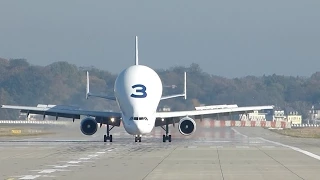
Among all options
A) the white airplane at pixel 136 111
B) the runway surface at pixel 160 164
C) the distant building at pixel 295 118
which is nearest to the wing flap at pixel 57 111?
the white airplane at pixel 136 111

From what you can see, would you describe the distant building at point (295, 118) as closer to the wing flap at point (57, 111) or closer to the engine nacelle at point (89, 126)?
the wing flap at point (57, 111)

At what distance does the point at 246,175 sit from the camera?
28.2 meters

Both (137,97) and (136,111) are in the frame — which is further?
(137,97)

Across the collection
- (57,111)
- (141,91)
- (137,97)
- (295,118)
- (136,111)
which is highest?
(295,118)

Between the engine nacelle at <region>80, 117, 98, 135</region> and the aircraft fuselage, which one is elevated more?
the aircraft fuselage

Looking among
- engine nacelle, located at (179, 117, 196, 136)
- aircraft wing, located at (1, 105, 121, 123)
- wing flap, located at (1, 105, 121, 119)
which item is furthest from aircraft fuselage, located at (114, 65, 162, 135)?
wing flap, located at (1, 105, 121, 119)

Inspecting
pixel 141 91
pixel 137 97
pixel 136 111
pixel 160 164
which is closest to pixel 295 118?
pixel 141 91

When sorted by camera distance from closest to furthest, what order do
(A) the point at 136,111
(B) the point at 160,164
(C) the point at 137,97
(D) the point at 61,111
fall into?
(B) the point at 160,164, (A) the point at 136,111, (C) the point at 137,97, (D) the point at 61,111

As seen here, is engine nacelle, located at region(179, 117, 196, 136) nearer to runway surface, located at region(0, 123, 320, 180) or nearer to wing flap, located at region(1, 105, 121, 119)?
wing flap, located at region(1, 105, 121, 119)

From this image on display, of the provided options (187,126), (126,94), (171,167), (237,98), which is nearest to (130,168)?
(171,167)

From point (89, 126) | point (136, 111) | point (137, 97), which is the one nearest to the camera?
point (136, 111)

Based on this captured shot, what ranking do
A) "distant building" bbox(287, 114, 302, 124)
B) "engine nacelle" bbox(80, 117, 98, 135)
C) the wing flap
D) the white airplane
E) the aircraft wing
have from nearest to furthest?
the white airplane, "engine nacelle" bbox(80, 117, 98, 135), the aircraft wing, the wing flap, "distant building" bbox(287, 114, 302, 124)

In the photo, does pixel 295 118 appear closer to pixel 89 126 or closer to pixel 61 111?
pixel 61 111

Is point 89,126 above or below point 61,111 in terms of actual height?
below
